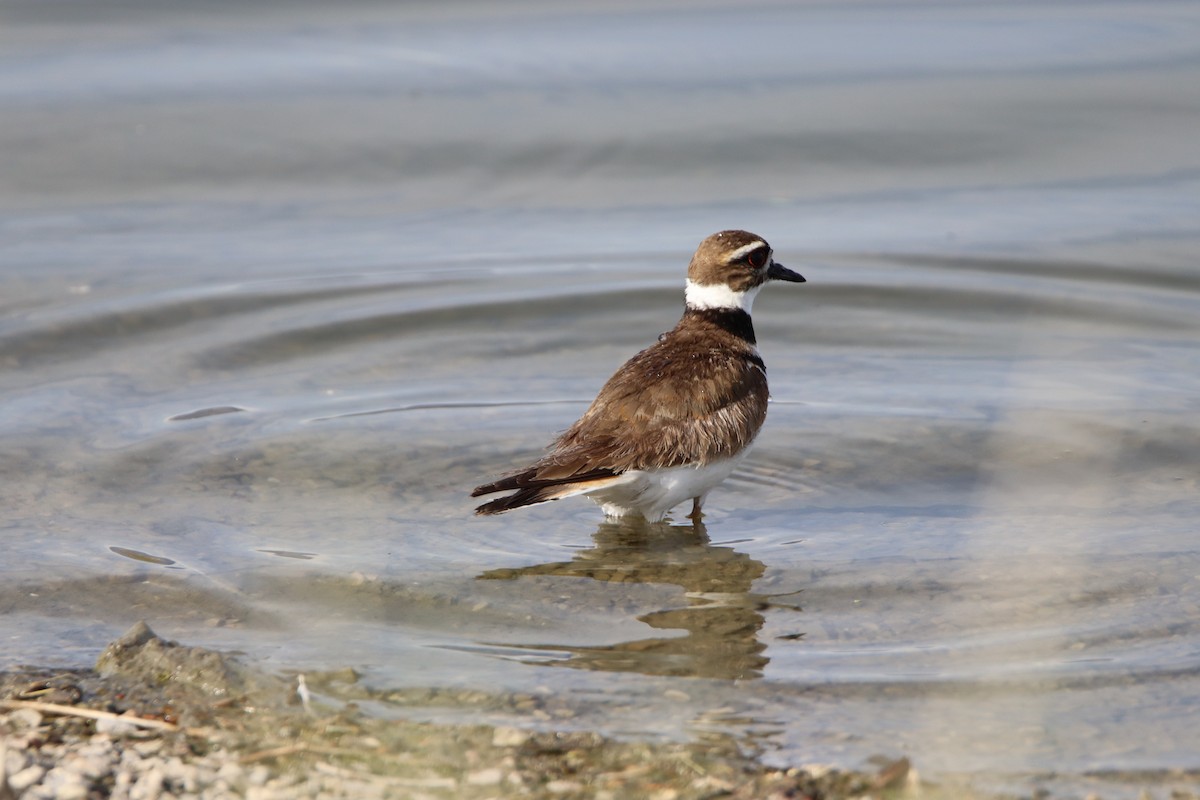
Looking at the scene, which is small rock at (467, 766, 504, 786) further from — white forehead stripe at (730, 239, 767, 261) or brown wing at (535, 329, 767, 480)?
white forehead stripe at (730, 239, 767, 261)

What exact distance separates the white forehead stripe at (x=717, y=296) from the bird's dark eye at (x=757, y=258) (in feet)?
0.45

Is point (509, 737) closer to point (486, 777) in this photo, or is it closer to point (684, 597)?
point (486, 777)

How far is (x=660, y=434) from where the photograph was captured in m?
7.59

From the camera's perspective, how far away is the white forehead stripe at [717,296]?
8664mm

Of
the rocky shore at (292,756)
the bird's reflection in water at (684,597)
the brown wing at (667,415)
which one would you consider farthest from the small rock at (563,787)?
the brown wing at (667,415)

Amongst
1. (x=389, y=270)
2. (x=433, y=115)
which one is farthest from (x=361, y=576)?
(x=433, y=115)

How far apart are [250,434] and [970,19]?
1049 cm

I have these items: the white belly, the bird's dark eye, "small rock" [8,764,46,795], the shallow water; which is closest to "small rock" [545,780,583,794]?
the shallow water

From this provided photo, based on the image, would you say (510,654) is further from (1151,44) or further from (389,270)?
(1151,44)

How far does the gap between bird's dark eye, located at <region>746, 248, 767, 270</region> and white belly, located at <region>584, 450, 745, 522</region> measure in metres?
1.35

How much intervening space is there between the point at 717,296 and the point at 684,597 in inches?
89.4

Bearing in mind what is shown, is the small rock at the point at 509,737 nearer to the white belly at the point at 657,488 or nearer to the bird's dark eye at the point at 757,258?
the white belly at the point at 657,488

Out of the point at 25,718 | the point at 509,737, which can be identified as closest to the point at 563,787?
the point at 509,737

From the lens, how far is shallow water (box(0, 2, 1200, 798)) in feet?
20.2
